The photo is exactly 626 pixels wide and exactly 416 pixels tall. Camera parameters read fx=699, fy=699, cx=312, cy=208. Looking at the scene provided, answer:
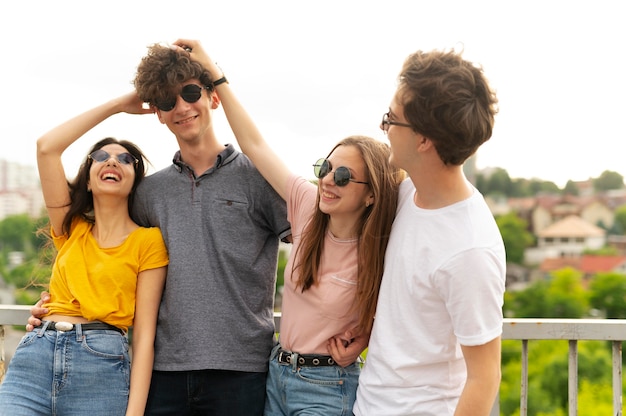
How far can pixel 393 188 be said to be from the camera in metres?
2.13

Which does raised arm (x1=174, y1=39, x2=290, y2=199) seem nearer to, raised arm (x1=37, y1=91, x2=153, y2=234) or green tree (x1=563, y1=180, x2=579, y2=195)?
raised arm (x1=37, y1=91, x2=153, y2=234)

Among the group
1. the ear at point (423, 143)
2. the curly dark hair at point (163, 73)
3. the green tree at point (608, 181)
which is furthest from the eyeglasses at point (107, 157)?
the green tree at point (608, 181)

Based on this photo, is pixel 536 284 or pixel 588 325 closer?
pixel 588 325

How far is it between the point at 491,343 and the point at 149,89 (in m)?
1.39

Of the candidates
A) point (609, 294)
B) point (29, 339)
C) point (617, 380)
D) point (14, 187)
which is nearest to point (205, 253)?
point (29, 339)

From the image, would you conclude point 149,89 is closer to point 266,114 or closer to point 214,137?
point 214,137

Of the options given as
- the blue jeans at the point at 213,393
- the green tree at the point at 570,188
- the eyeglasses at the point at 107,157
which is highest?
the green tree at the point at 570,188

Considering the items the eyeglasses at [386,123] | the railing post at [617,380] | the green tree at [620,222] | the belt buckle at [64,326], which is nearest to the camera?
the eyeglasses at [386,123]

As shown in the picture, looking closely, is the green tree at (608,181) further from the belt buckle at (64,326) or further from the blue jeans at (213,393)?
the belt buckle at (64,326)

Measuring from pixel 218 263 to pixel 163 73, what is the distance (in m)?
0.67

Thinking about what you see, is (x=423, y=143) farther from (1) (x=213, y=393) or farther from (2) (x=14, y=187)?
(2) (x=14, y=187)

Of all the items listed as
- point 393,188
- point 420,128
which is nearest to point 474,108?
point 420,128

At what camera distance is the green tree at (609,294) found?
213ft

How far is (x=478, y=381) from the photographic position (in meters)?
1.77
